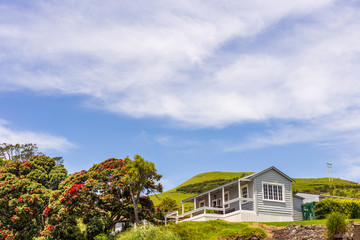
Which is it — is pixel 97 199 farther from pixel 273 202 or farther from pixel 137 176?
pixel 273 202

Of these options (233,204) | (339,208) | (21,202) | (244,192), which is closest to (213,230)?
(244,192)

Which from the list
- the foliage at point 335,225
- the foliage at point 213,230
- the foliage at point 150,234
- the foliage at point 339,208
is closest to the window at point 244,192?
the foliage at point 339,208

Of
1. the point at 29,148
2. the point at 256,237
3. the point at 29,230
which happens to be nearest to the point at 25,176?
the point at 29,230

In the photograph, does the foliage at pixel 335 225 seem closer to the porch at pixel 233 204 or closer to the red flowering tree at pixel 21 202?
the porch at pixel 233 204

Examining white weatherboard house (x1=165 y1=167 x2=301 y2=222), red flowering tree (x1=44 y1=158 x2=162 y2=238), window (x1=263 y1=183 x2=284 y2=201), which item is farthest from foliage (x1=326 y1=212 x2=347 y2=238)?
red flowering tree (x1=44 y1=158 x2=162 y2=238)

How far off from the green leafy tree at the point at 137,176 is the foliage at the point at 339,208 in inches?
520

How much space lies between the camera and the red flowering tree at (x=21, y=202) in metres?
30.6

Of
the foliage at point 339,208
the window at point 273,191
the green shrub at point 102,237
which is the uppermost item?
the window at point 273,191

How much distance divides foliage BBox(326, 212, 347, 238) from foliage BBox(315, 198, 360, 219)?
11.0 metres

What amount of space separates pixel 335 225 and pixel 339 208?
12114 mm

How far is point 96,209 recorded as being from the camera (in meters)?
29.8

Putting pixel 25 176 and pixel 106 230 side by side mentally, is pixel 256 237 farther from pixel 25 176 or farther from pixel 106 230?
pixel 25 176

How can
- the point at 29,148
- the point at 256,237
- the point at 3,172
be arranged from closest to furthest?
the point at 256,237
the point at 3,172
the point at 29,148

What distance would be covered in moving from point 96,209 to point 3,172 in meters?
10.0
